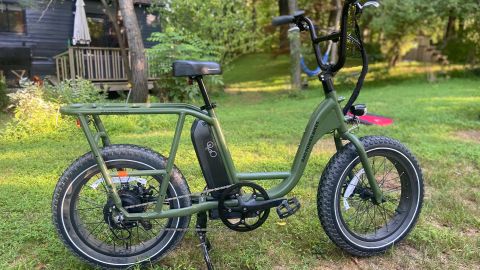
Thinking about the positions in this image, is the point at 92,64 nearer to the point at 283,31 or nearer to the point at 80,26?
the point at 80,26

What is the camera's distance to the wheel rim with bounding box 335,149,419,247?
2459mm

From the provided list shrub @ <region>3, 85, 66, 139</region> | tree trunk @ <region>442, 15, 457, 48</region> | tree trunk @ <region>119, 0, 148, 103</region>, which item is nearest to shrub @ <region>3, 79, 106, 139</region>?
shrub @ <region>3, 85, 66, 139</region>

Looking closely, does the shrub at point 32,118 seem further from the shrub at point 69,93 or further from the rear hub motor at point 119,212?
the rear hub motor at point 119,212

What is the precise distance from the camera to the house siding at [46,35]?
34.8ft

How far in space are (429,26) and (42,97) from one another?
10.2m

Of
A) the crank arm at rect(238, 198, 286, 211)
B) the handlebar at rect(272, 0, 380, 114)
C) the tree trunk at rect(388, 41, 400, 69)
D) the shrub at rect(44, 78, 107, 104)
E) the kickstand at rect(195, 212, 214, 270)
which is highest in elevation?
the handlebar at rect(272, 0, 380, 114)

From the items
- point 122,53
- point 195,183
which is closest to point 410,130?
point 195,183

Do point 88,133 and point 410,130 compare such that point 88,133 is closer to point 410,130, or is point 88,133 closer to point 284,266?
point 284,266

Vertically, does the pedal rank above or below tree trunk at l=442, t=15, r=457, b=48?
below

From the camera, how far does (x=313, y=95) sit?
34.8ft

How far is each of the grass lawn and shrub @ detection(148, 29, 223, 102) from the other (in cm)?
194

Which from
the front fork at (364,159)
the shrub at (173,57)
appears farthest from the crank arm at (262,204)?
the shrub at (173,57)

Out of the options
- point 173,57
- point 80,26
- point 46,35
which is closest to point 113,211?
point 173,57

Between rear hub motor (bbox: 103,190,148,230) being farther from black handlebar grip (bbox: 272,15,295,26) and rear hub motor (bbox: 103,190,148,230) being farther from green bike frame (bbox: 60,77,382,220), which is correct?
black handlebar grip (bbox: 272,15,295,26)
